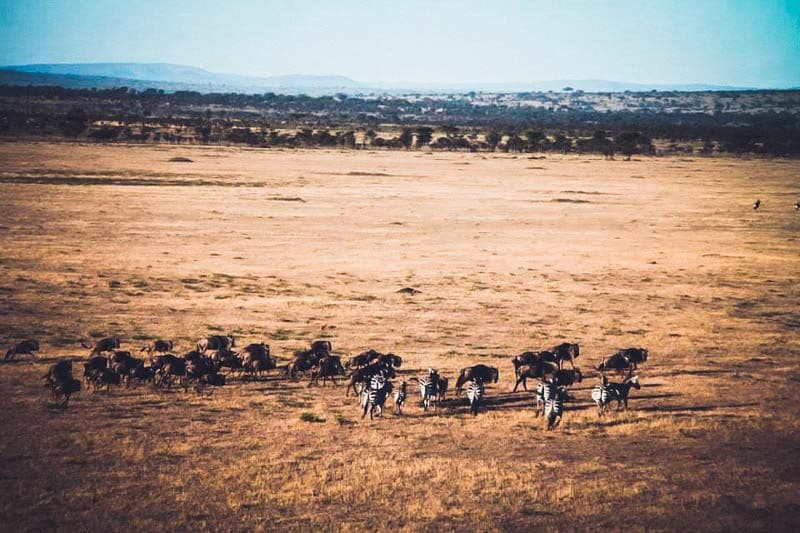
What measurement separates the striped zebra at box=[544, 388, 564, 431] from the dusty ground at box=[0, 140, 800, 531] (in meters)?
0.34

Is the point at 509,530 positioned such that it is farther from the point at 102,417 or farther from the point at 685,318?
the point at 685,318

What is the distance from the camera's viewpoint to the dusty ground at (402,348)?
13.8 m

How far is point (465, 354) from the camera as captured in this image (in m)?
24.3

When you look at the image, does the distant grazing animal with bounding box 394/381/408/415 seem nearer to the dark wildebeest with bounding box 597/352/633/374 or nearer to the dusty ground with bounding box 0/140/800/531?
the dusty ground with bounding box 0/140/800/531

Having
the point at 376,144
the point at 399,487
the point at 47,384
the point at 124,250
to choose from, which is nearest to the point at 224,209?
the point at 124,250

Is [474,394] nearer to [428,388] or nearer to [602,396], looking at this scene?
[428,388]

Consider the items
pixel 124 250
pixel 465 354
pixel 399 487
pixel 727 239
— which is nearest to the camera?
pixel 399 487

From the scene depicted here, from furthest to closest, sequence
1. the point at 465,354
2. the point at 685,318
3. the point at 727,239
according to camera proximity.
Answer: the point at 727,239 → the point at 685,318 → the point at 465,354

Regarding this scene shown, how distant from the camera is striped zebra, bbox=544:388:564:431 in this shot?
17.5 meters

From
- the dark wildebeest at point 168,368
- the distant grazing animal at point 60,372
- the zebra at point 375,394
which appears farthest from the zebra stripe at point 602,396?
the distant grazing animal at point 60,372

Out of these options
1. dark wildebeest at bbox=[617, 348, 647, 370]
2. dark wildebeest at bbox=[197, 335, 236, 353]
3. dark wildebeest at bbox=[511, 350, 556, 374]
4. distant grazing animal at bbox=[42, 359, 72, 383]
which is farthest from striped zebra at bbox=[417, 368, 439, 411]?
distant grazing animal at bbox=[42, 359, 72, 383]

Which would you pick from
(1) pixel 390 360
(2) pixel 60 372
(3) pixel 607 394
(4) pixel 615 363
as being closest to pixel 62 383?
(2) pixel 60 372

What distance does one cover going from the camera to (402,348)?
82.0 ft

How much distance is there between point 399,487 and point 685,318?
20173 millimetres
